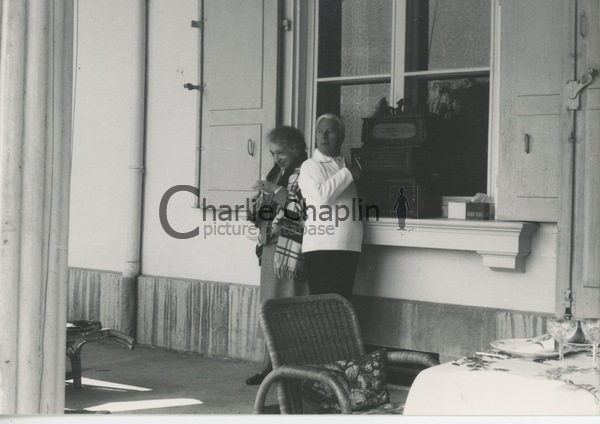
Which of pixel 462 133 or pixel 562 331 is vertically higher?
pixel 462 133

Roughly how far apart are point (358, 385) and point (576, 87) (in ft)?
8.14

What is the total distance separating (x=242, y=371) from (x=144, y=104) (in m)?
2.46

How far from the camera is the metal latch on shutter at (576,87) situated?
199 inches

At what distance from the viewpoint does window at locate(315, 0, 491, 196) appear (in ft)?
19.6

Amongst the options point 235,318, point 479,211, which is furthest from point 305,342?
point 235,318

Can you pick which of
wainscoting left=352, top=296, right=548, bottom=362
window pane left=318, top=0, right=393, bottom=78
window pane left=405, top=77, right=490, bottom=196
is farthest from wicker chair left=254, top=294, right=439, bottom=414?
window pane left=318, top=0, right=393, bottom=78

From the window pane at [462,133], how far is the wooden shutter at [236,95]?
1255 millimetres

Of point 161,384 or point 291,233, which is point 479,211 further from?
point 161,384

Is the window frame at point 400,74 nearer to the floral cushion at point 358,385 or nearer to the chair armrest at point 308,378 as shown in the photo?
the floral cushion at point 358,385

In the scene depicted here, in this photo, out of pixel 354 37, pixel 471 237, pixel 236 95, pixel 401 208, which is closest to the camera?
pixel 471 237

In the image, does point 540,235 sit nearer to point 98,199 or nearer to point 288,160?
point 288,160

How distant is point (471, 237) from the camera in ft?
18.6

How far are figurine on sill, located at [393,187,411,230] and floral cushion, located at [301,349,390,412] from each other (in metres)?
2.40

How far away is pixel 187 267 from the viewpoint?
7.36 metres
